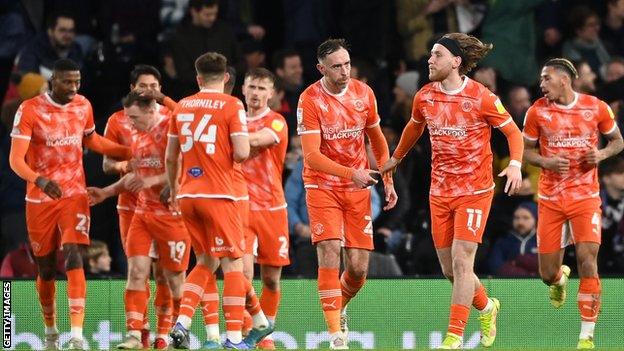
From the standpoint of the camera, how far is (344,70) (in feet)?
49.8

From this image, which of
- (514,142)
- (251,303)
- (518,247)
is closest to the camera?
(514,142)

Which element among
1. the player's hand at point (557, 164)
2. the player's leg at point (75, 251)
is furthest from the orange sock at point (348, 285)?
the player's leg at point (75, 251)

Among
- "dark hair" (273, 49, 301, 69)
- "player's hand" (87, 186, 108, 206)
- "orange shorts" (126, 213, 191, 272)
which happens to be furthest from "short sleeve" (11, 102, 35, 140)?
"dark hair" (273, 49, 301, 69)

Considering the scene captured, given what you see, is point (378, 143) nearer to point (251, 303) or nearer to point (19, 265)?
point (251, 303)

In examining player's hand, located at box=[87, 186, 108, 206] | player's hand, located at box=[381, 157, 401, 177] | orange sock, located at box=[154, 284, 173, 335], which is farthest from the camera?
orange sock, located at box=[154, 284, 173, 335]

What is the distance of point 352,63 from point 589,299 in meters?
5.47

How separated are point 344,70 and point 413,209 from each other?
17.4 ft

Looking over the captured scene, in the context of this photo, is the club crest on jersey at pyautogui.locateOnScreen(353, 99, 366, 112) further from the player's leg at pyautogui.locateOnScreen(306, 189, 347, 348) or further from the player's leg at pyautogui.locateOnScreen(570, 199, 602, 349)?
the player's leg at pyautogui.locateOnScreen(570, 199, 602, 349)

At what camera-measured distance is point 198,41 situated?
20484 mm

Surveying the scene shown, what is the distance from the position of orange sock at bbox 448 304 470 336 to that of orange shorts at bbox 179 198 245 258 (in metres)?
1.79

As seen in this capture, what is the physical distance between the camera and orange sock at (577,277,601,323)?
1593cm

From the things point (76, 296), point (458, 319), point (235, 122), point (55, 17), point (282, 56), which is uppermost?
point (55, 17)

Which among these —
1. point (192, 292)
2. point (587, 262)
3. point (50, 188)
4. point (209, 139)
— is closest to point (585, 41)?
point (587, 262)

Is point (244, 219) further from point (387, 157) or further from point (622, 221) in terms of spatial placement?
point (622, 221)
